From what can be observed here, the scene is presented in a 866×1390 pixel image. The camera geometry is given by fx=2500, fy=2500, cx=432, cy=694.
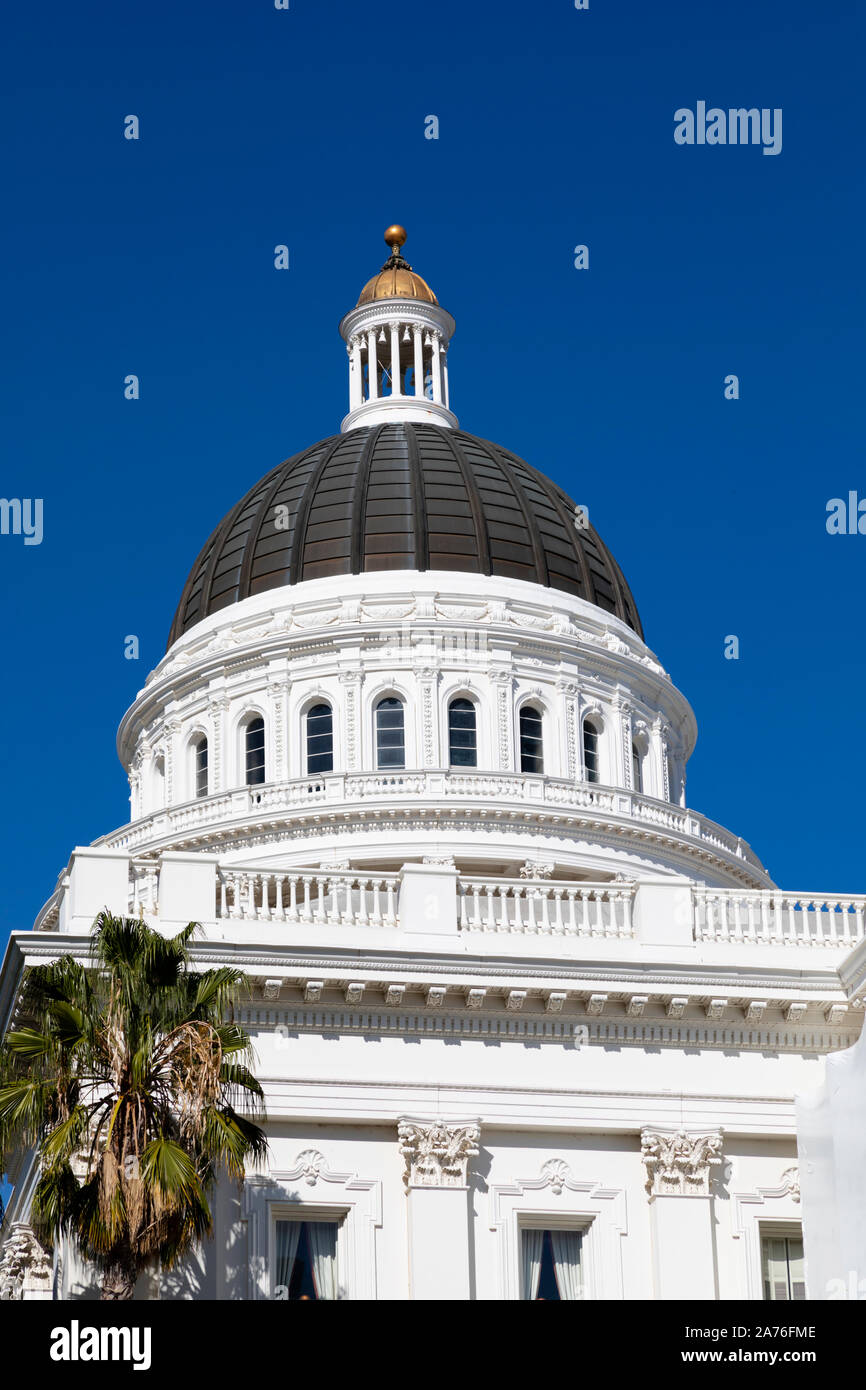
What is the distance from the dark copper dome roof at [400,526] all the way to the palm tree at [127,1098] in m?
30.8

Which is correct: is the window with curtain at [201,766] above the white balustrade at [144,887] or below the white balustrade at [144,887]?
above

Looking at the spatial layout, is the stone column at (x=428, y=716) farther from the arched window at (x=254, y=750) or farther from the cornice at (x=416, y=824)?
the arched window at (x=254, y=750)

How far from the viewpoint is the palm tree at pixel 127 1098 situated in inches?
1091

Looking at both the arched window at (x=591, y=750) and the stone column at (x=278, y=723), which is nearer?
the stone column at (x=278, y=723)

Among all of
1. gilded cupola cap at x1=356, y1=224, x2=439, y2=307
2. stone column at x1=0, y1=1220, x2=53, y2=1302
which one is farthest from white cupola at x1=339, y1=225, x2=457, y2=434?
stone column at x1=0, y1=1220, x2=53, y2=1302

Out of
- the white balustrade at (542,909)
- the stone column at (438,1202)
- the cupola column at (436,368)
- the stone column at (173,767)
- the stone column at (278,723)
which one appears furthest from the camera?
the cupola column at (436,368)

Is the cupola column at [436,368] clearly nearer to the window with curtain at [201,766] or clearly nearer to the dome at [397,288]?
the dome at [397,288]

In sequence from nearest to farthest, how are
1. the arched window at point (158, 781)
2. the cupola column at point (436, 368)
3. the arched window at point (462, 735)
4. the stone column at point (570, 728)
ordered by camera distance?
1. the arched window at point (462, 735)
2. the stone column at point (570, 728)
3. the arched window at point (158, 781)
4. the cupola column at point (436, 368)

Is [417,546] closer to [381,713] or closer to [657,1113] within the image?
[381,713]

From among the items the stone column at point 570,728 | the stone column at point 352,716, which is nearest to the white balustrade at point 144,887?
the stone column at point 352,716

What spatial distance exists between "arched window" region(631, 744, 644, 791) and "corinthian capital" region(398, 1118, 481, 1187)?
2729 centimetres

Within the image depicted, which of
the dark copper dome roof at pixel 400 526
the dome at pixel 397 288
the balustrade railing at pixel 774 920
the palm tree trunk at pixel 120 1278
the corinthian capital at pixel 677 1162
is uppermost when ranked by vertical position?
the dome at pixel 397 288
